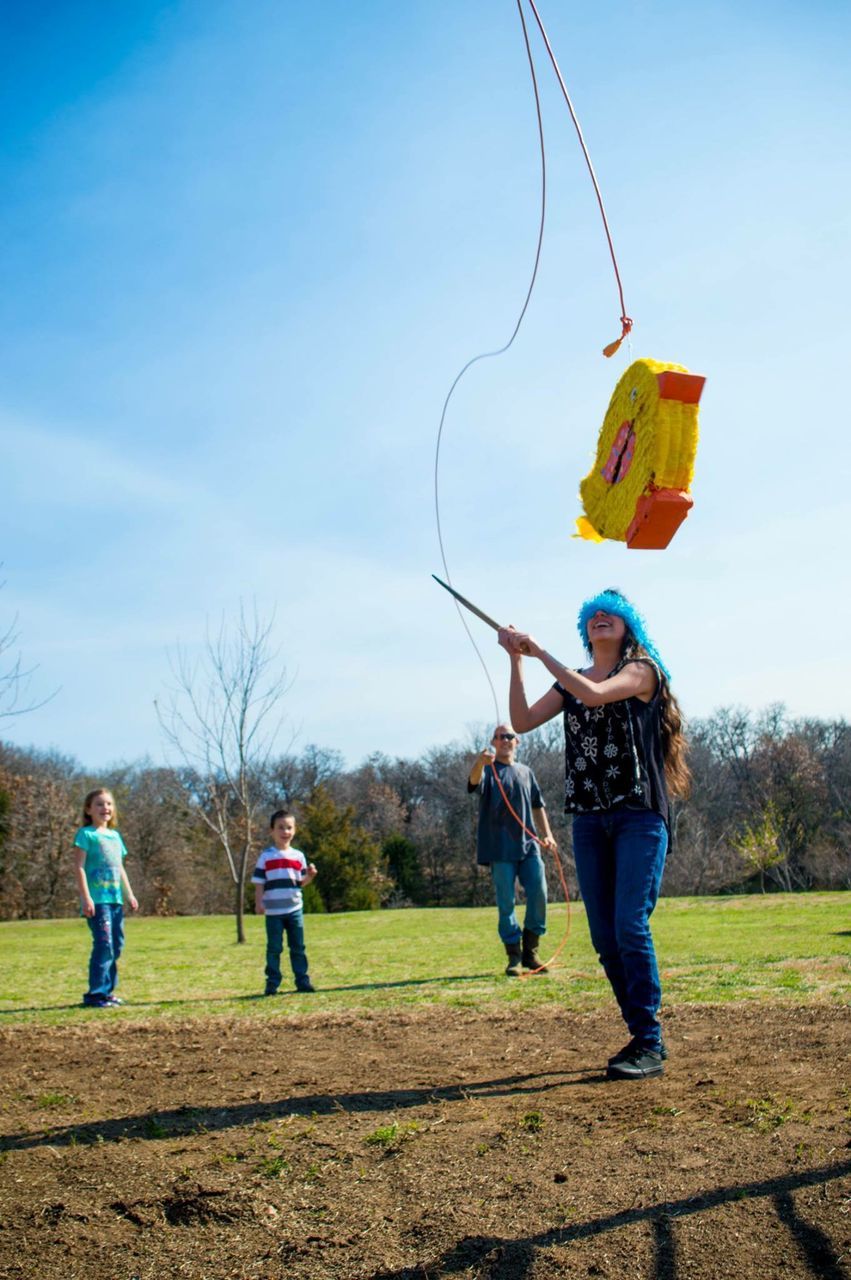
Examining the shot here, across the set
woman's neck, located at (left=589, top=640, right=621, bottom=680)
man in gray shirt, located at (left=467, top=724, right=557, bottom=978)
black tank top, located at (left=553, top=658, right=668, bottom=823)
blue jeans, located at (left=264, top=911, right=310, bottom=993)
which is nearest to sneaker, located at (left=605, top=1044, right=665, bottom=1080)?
black tank top, located at (left=553, top=658, right=668, bottom=823)

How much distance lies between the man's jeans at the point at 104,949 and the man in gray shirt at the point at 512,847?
263cm

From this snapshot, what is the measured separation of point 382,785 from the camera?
52.6 m

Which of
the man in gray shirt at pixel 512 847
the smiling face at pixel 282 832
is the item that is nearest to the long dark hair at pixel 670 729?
the man in gray shirt at pixel 512 847

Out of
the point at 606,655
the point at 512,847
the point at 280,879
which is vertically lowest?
the point at 280,879

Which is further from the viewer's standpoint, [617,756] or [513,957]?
[513,957]

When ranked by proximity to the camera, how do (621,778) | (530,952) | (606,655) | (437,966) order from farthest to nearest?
1. (437,966)
2. (530,952)
3. (606,655)
4. (621,778)

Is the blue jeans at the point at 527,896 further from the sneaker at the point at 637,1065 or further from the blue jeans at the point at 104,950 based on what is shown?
the sneaker at the point at 637,1065

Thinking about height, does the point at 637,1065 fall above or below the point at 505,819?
below

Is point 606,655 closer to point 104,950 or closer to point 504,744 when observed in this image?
point 504,744

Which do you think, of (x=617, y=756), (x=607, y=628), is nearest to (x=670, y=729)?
(x=617, y=756)

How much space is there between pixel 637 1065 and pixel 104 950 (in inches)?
175

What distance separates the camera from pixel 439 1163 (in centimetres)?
269

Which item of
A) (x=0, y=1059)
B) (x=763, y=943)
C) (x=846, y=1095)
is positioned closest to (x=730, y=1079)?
(x=846, y=1095)

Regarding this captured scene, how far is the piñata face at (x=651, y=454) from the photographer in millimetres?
3727
